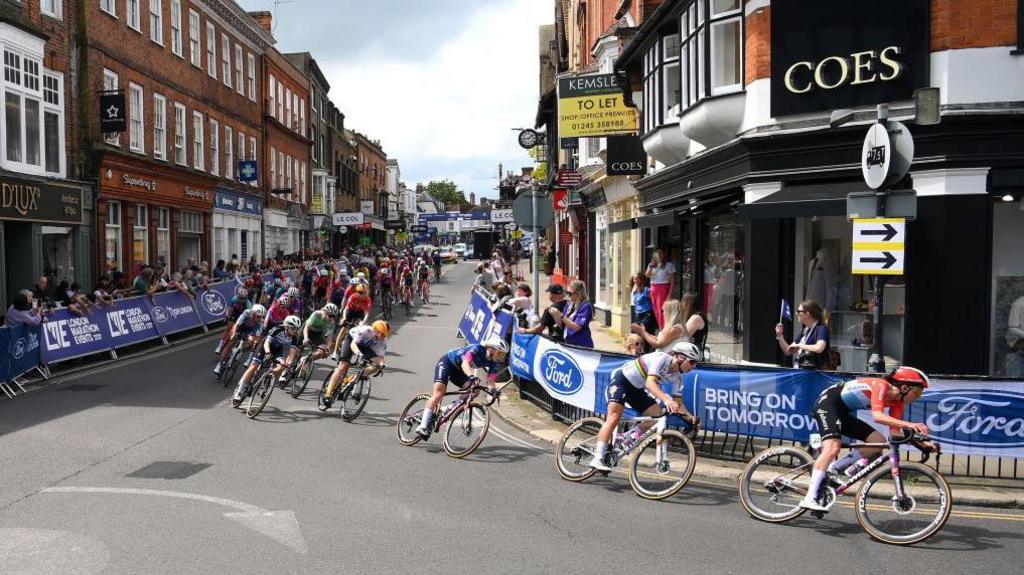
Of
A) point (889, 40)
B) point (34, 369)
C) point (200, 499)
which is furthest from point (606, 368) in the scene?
point (34, 369)

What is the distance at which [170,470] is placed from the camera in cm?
862

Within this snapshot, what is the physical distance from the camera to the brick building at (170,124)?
23781 mm

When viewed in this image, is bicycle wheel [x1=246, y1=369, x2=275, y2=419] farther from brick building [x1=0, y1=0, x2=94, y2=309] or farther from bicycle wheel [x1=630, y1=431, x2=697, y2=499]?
brick building [x1=0, y1=0, x2=94, y2=309]

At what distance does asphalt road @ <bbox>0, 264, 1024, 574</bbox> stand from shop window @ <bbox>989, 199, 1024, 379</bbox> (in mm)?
4498

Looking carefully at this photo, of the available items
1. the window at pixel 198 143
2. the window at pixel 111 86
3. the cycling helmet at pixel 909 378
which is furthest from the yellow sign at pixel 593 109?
the window at pixel 198 143

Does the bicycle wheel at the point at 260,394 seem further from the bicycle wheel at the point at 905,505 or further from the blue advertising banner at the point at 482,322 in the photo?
the bicycle wheel at the point at 905,505

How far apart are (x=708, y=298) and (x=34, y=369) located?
491 inches

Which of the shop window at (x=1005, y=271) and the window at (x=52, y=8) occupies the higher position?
the window at (x=52, y=8)

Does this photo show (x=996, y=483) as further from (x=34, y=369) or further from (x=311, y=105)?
(x=311, y=105)

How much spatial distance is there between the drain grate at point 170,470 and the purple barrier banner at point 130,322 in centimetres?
950

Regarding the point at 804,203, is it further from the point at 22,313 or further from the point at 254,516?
the point at 22,313

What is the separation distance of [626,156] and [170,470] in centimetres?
1424

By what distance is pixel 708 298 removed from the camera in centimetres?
1689

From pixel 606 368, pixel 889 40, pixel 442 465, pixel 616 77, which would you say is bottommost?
pixel 442 465
